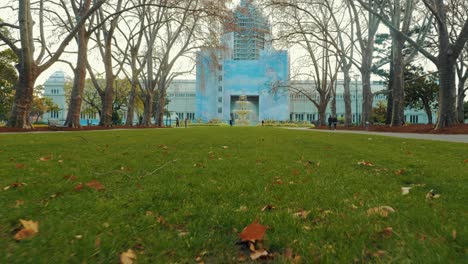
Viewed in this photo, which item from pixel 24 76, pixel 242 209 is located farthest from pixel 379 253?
pixel 24 76

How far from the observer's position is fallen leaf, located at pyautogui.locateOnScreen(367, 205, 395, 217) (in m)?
2.46

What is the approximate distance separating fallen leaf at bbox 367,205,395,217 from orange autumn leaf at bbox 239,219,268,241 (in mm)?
950

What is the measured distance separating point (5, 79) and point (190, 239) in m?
45.3

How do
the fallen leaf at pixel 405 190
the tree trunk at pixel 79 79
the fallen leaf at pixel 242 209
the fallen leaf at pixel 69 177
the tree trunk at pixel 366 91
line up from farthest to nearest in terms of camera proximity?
the tree trunk at pixel 366 91
the tree trunk at pixel 79 79
the fallen leaf at pixel 69 177
the fallen leaf at pixel 405 190
the fallen leaf at pixel 242 209

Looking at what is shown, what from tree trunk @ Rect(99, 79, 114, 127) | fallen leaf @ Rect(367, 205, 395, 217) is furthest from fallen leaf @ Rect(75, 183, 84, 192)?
tree trunk @ Rect(99, 79, 114, 127)

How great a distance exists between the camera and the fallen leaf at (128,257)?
1.67 m

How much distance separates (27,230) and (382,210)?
256 centimetres

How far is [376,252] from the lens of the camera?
179 centimetres

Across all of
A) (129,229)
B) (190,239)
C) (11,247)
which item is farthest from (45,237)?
(190,239)

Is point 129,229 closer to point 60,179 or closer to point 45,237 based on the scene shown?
point 45,237

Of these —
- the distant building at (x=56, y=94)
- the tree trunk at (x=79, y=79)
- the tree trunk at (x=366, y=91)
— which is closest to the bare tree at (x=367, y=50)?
the tree trunk at (x=366, y=91)

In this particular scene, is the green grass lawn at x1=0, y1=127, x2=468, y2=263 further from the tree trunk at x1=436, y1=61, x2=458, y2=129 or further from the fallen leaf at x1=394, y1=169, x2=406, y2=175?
the tree trunk at x1=436, y1=61, x2=458, y2=129

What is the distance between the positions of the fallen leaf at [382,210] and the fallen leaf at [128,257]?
1.75 meters

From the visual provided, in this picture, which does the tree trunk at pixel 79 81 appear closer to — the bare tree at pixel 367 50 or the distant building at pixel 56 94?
the bare tree at pixel 367 50
